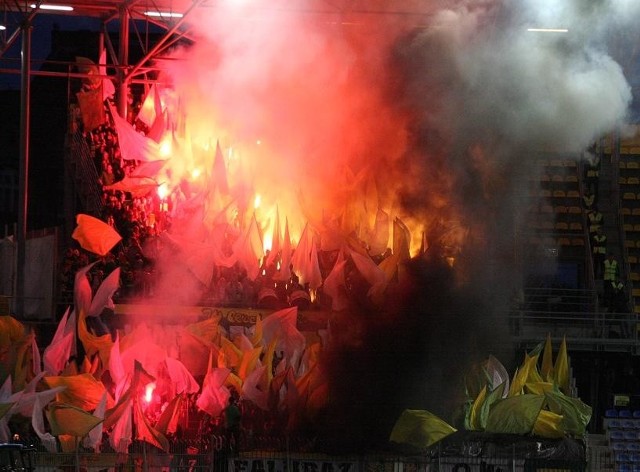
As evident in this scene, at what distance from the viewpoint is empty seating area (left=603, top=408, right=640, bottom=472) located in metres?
20.0

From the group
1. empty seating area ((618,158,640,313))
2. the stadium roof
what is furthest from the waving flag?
empty seating area ((618,158,640,313))

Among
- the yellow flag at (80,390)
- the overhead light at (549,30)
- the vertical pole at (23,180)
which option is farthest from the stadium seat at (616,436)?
the vertical pole at (23,180)

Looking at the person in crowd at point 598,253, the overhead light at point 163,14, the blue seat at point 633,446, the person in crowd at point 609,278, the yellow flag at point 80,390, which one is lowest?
the blue seat at point 633,446

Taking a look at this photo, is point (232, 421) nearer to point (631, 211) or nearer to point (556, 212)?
point (556, 212)

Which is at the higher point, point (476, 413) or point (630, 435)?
point (476, 413)

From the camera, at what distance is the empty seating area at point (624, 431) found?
20.0 meters

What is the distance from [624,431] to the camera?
68.6 feet

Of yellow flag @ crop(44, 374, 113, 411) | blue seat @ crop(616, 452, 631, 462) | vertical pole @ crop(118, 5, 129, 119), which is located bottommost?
blue seat @ crop(616, 452, 631, 462)

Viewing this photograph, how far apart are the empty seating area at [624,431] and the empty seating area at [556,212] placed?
480cm

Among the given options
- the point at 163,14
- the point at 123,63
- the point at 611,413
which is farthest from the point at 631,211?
the point at 123,63

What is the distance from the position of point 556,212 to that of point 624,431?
23.1ft

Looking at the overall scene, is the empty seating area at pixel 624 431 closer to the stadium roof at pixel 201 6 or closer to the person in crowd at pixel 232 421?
the person in crowd at pixel 232 421

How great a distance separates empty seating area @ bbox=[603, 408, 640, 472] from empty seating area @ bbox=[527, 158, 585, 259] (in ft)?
15.7

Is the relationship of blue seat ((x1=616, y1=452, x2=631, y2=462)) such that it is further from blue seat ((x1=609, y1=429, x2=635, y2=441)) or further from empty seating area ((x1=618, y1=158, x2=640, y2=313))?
empty seating area ((x1=618, y1=158, x2=640, y2=313))
